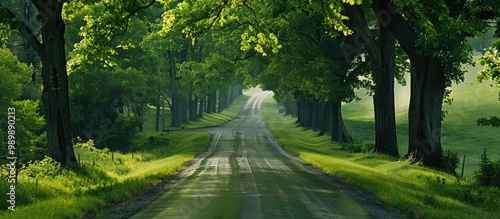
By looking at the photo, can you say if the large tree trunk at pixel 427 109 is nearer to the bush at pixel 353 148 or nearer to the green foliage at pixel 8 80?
the bush at pixel 353 148

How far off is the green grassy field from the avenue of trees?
21.2 feet

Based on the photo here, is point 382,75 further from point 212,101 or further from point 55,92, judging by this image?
point 212,101

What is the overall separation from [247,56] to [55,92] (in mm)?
29077

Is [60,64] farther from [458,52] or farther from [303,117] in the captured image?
[303,117]

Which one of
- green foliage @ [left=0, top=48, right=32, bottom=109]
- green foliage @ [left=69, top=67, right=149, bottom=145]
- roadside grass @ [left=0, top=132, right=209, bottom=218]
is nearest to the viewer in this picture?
roadside grass @ [left=0, top=132, right=209, bottom=218]

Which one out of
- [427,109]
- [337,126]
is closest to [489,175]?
[427,109]

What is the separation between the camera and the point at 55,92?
57.9 feet

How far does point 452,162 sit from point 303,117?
1913 inches

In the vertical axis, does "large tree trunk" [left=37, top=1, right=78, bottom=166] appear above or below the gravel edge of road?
above

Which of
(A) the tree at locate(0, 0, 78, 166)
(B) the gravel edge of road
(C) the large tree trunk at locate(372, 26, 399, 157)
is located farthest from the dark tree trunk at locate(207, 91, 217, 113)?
(A) the tree at locate(0, 0, 78, 166)

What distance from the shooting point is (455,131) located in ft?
182

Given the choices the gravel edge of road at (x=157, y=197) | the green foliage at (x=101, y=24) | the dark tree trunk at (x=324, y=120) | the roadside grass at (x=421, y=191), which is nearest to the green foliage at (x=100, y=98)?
the dark tree trunk at (x=324, y=120)

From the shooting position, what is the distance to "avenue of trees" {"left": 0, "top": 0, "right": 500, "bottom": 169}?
17609 mm

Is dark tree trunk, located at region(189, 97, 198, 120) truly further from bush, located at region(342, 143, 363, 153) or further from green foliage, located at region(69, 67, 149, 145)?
bush, located at region(342, 143, 363, 153)
